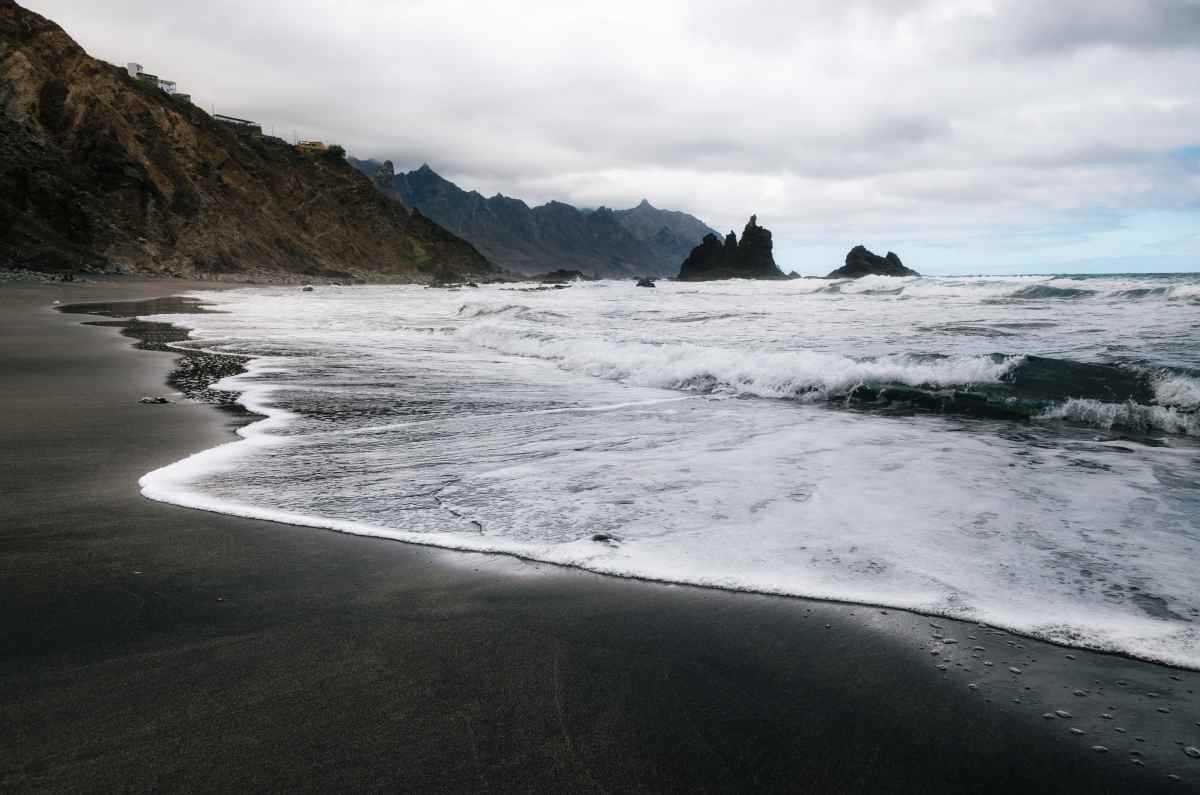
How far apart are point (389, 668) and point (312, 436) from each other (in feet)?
12.5

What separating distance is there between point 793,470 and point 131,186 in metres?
69.4

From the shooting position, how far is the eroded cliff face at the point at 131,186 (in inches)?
1934

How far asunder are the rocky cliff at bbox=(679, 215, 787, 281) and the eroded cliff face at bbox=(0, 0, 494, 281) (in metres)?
65.8

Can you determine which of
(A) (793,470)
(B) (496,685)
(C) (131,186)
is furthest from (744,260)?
(B) (496,685)

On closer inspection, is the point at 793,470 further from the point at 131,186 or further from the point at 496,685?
the point at 131,186

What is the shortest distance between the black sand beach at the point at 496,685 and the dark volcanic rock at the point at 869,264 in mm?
109221

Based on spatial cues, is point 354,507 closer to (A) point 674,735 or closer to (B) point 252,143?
(A) point 674,735

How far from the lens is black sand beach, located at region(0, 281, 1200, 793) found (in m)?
1.71

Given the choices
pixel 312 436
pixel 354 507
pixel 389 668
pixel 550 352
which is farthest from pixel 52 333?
pixel 389 668

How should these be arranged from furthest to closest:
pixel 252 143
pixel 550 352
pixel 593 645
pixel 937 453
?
1. pixel 252 143
2. pixel 550 352
3. pixel 937 453
4. pixel 593 645

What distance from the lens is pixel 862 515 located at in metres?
3.82

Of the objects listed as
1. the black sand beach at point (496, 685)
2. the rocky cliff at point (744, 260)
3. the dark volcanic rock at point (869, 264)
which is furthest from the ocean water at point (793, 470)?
the rocky cliff at point (744, 260)

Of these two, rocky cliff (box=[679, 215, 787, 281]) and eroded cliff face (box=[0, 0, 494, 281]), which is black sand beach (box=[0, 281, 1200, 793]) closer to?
eroded cliff face (box=[0, 0, 494, 281])

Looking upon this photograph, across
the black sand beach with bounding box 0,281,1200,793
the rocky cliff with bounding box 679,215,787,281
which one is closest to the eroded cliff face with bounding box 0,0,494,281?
the black sand beach with bounding box 0,281,1200,793
